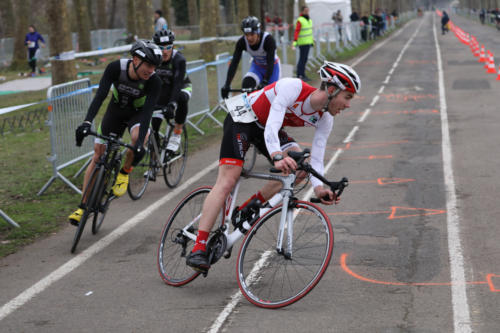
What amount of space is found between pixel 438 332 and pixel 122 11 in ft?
269

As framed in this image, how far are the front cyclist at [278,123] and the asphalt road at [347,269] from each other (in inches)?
24.6

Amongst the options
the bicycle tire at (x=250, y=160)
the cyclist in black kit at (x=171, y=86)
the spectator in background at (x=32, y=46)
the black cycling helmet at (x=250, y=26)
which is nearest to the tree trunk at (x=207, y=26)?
the spectator in background at (x=32, y=46)

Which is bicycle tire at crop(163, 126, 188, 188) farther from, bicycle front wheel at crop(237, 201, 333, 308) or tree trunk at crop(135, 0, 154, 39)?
tree trunk at crop(135, 0, 154, 39)

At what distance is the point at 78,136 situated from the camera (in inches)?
263

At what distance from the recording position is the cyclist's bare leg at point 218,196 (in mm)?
5484

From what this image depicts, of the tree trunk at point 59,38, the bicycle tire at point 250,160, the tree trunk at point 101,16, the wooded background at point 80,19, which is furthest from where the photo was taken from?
the tree trunk at point 101,16

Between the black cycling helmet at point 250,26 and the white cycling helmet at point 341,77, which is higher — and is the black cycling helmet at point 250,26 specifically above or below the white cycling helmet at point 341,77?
above

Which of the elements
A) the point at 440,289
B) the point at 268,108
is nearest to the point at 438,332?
the point at 440,289

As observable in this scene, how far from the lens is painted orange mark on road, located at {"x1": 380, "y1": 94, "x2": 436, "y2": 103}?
19648 millimetres

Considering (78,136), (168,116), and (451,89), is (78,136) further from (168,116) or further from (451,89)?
(451,89)

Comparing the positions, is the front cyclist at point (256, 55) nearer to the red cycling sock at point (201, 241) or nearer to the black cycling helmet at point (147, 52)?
the black cycling helmet at point (147, 52)

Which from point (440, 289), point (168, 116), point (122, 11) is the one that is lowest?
point (440, 289)

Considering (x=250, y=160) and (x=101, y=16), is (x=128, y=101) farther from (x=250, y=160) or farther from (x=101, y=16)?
(x=101, y=16)

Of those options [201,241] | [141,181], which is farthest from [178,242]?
[141,181]
